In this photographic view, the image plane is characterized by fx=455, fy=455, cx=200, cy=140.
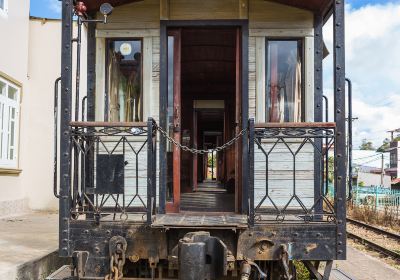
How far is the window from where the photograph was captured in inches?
215

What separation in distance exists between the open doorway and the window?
0.40m

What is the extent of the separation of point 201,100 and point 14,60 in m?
4.88

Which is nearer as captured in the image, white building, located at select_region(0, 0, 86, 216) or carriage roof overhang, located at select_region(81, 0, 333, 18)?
carriage roof overhang, located at select_region(81, 0, 333, 18)

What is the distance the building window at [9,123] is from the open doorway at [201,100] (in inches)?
171

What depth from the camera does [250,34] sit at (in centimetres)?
529

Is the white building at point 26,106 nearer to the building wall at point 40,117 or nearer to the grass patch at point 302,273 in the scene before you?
the building wall at point 40,117

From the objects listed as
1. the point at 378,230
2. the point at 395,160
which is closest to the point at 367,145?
the point at 395,160

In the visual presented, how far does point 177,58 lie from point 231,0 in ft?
3.04

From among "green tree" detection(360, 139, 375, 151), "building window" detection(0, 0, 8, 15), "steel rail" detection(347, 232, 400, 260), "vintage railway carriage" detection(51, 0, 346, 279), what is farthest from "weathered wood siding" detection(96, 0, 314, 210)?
"green tree" detection(360, 139, 375, 151)

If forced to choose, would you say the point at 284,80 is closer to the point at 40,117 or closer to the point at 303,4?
the point at 303,4

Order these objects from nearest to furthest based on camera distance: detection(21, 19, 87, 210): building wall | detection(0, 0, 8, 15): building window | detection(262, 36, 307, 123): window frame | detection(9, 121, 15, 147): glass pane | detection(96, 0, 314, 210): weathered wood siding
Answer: detection(96, 0, 314, 210): weathered wood siding, detection(262, 36, 307, 123): window frame, detection(0, 0, 8, 15): building window, detection(9, 121, 15, 147): glass pane, detection(21, 19, 87, 210): building wall

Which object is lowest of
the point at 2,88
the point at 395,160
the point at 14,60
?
the point at 395,160

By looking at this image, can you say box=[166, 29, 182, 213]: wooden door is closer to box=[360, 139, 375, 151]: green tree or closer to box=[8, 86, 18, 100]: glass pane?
box=[8, 86, 18, 100]: glass pane

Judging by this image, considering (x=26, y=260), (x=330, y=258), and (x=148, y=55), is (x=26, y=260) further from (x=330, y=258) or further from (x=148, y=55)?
(x=330, y=258)
